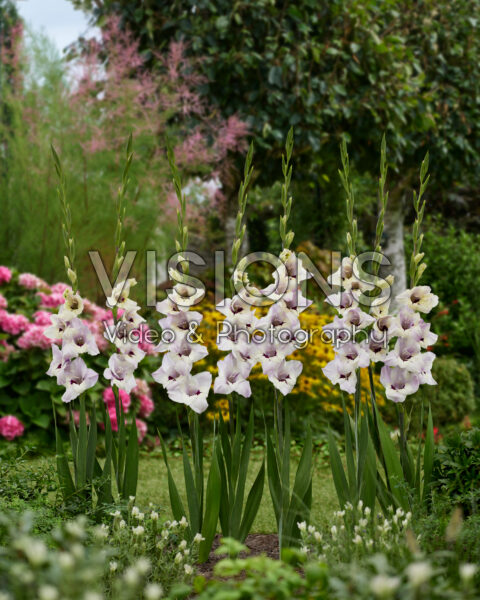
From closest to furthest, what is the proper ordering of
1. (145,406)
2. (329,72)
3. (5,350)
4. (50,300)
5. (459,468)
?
(459,468) < (5,350) < (50,300) < (145,406) < (329,72)

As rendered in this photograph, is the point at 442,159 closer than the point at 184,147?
No

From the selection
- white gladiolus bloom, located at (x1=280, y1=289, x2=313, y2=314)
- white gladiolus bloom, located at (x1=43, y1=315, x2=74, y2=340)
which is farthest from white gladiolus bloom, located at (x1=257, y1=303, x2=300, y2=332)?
white gladiolus bloom, located at (x1=43, y1=315, x2=74, y2=340)

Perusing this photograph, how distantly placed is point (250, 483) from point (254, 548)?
153 cm

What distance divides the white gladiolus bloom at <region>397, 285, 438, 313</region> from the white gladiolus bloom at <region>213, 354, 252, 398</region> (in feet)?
2.22

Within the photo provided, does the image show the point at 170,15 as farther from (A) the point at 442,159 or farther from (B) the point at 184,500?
(B) the point at 184,500

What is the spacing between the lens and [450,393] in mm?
6500

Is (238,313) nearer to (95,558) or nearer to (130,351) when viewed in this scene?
(130,351)

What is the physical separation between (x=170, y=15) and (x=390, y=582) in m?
6.75

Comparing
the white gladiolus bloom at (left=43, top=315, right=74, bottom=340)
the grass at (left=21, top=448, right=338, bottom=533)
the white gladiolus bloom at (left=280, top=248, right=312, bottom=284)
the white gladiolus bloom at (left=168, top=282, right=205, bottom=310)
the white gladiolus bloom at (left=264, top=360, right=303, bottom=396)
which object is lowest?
the grass at (left=21, top=448, right=338, bottom=533)

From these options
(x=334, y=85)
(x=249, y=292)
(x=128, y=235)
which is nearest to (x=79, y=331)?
(x=249, y=292)

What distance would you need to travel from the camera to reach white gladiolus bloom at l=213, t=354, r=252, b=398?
237cm

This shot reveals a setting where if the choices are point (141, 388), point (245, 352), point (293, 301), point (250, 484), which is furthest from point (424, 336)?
point (141, 388)

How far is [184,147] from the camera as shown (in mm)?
6137

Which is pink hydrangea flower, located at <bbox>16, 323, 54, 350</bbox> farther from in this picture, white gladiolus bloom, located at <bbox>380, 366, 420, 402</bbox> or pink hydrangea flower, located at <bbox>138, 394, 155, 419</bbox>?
white gladiolus bloom, located at <bbox>380, 366, 420, 402</bbox>
